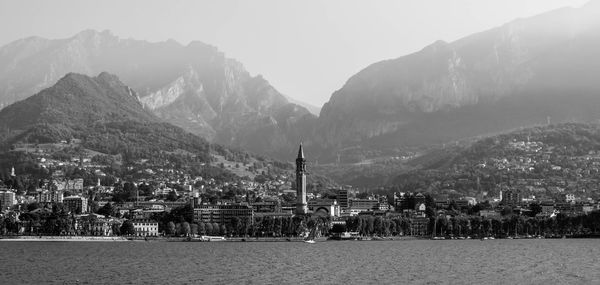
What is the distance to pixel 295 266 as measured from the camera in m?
124

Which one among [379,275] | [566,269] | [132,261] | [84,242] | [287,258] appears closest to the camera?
[379,275]

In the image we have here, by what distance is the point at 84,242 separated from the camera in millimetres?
194750

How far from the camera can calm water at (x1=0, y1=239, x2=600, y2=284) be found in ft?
344

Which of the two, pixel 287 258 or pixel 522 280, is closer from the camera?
pixel 522 280

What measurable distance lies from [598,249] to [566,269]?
4920cm

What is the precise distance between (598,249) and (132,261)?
69581mm

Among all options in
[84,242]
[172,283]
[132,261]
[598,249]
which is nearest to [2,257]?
[132,261]

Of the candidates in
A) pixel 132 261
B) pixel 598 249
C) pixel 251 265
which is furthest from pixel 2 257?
pixel 598 249

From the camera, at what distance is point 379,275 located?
111m

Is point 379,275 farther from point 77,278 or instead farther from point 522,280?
point 77,278

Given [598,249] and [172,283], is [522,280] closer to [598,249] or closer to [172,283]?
[172,283]

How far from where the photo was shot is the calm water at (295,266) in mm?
104875

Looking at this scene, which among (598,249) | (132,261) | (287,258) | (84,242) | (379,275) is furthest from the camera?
(84,242)

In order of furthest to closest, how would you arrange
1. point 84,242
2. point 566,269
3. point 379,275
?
1. point 84,242
2. point 566,269
3. point 379,275
